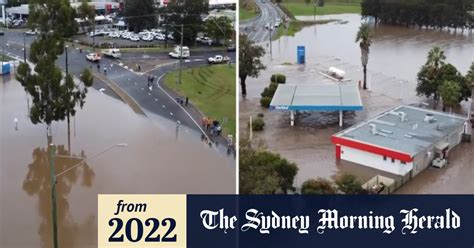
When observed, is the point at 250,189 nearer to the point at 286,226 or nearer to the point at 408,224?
the point at 286,226

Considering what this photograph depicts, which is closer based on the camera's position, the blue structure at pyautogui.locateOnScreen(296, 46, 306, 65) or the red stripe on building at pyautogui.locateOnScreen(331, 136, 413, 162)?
the red stripe on building at pyautogui.locateOnScreen(331, 136, 413, 162)

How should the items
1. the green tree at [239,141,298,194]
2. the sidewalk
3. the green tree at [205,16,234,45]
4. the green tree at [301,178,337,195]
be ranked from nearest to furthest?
the green tree at [239,141,298,194]
the green tree at [301,178,337,195]
the sidewalk
the green tree at [205,16,234,45]

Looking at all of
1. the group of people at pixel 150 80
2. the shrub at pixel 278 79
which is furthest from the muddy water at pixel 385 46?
the group of people at pixel 150 80

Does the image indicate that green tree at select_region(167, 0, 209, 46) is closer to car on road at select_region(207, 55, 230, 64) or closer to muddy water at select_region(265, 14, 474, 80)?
car on road at select_region(207, 55, 230, 64)

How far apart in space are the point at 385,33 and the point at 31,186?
10315 mm

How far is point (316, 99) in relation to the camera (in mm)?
8625

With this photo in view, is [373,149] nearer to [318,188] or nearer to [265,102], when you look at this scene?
[318,188]

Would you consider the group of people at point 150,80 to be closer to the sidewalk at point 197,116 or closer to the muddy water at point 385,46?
the sidewalk at point 197,116

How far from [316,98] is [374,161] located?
1.74 m

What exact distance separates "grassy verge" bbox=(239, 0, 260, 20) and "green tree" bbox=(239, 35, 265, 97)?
1.92 feet

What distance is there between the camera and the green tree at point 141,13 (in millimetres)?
8570

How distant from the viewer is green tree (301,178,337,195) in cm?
590

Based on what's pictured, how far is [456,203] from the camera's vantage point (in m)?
5.47

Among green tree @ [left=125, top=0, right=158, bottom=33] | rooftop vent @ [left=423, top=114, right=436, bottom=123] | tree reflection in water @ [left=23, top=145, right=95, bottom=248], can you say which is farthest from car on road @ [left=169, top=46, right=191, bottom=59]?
rooftop vent @ [left=423, top=114, right=436, bottom=123]
